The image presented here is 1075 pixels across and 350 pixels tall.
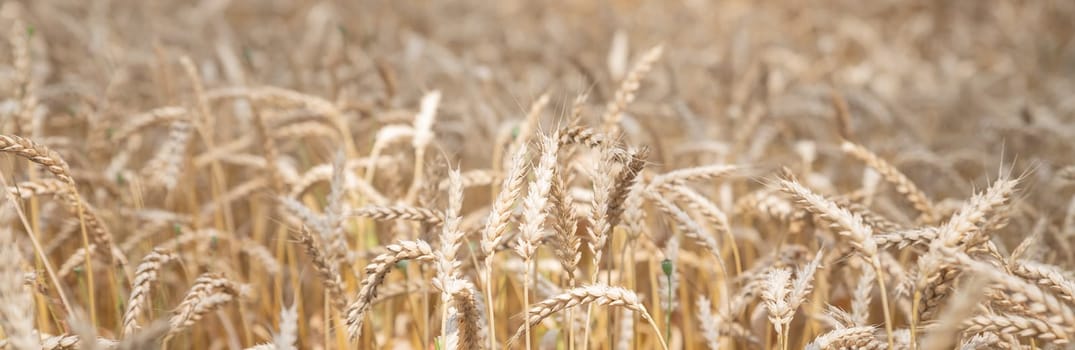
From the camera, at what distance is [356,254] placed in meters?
1.78

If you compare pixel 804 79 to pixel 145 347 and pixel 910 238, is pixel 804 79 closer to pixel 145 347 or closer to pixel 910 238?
pixel 910 238

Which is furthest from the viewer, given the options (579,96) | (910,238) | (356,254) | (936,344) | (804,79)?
(804,79)

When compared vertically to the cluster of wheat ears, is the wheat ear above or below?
below

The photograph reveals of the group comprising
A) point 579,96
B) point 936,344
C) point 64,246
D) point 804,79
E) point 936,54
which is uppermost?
point 936,54

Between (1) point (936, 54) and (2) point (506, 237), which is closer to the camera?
(2) point (506, 237)

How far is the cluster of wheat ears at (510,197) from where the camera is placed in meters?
1.21

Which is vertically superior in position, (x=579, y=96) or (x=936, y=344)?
(x=579, y=96)

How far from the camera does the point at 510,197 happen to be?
1.17 metres

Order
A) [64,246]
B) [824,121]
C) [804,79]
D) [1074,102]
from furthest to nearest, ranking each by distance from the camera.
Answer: [804,79]
[824,121]
[1074,102]
[64,246]

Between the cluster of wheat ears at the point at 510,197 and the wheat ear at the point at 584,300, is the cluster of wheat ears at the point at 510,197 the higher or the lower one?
the higher one

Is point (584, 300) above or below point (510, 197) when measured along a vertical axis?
Answer: below

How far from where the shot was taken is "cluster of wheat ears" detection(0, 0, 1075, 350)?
121cm

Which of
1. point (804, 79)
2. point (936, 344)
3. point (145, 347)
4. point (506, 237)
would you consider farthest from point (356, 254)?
point (804, 79)

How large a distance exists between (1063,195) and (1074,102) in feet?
1.99
